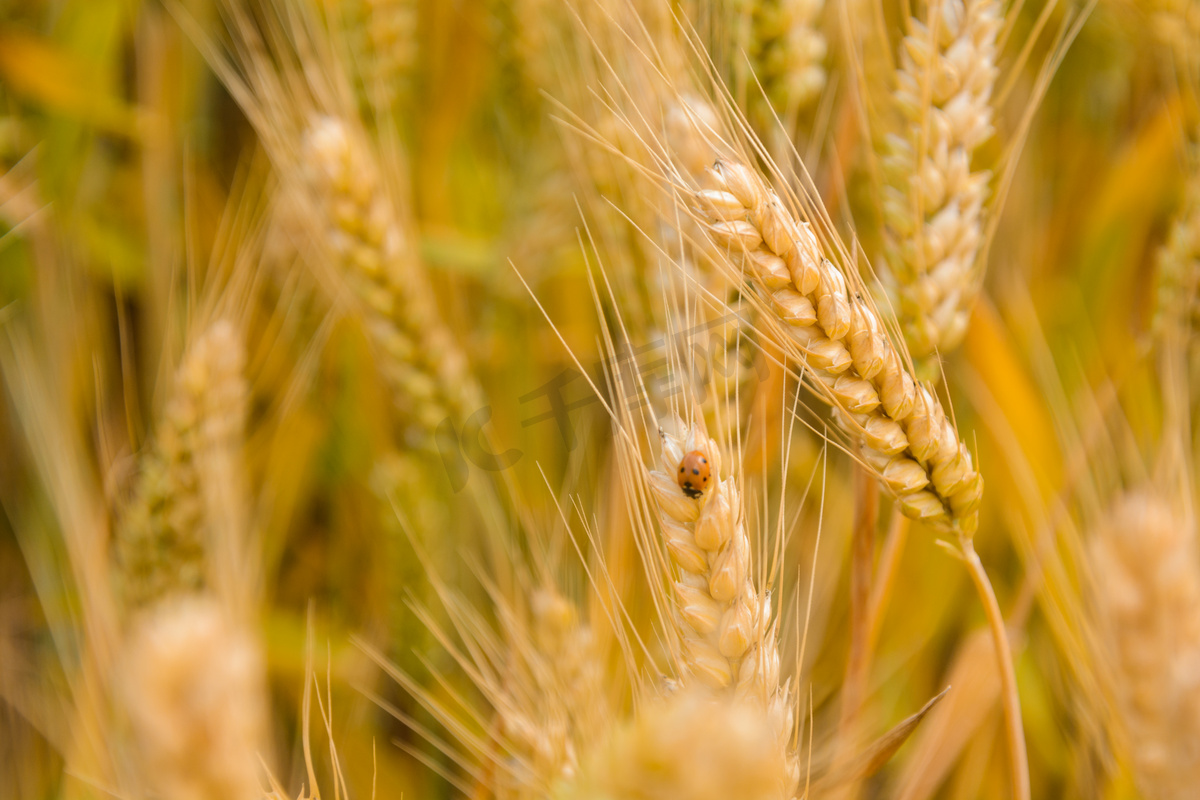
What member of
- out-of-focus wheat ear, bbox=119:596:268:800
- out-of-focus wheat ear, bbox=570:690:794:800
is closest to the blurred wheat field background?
out-of-focus wheat ear, bbox=119:596:268:800

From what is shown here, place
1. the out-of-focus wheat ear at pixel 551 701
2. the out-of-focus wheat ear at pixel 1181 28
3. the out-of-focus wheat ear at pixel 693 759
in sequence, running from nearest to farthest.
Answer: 1. the out-of-focus wheat ear at pixel 693 759
2. the out-of-focus wheat ear at pixel 551 701
3. the out-of-focus wheat ear at pixel 1181 28

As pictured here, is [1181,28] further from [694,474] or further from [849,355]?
[694,474]

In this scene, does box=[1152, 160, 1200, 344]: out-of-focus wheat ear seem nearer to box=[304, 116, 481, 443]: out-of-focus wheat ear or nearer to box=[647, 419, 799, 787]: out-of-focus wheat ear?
box=[647, 419, 799, 787]: out-of-focus wheat ear

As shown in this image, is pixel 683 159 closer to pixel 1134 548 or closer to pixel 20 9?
pixel 1134 548

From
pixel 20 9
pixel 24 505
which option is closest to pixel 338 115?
pixel 20 9

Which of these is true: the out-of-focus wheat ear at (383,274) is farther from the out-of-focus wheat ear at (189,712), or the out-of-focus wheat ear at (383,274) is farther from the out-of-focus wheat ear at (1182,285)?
the out-of-focus wheat ear at (1182,285)

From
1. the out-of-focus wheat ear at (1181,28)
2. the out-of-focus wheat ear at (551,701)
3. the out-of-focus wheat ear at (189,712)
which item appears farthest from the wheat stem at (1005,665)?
the out-of-focus wheat ear at (1181,28)

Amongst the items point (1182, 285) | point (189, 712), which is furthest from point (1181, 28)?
point (189, 712)
